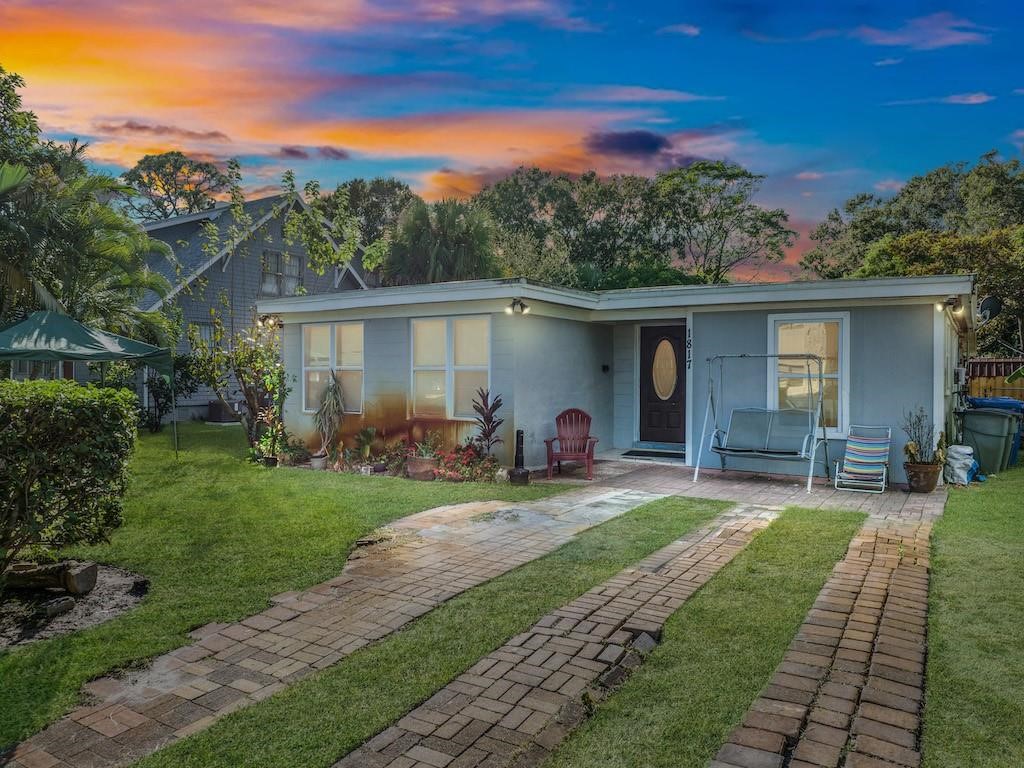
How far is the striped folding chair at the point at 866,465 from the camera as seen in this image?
8.70m

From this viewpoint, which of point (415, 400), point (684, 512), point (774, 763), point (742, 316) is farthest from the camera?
point (415, 400)

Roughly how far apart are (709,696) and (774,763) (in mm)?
544

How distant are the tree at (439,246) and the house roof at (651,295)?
13.3 metres

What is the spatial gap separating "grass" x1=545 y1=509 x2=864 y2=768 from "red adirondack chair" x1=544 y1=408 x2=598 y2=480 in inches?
Answer: 162

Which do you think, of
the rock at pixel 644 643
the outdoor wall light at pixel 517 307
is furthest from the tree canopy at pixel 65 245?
the rock at pixel 644 643

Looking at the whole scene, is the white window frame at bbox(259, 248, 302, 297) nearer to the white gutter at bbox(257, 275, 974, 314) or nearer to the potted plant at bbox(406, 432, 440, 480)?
the white gutter at bbox(257, 275, 974, 314)

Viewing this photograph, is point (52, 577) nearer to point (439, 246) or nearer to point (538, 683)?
point (538, 683)

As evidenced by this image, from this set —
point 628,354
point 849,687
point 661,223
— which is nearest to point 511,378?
point 628,354

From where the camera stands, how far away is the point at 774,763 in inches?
105

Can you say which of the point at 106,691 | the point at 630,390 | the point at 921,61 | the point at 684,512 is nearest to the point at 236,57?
the point at 630,390

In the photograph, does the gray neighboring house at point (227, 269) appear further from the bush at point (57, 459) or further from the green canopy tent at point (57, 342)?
the bush at point (57, 459)

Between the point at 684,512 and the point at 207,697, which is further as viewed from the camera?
the point at 684,512

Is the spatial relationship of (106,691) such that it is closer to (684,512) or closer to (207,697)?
(207,697)

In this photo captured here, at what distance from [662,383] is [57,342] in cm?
907
